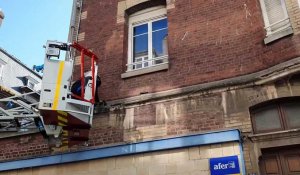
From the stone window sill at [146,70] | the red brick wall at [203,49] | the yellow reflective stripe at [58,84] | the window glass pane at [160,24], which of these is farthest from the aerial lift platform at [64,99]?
the window glass pane at [160,24]

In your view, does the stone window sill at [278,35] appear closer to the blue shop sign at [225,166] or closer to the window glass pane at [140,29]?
the blue shop sign at [225,166]

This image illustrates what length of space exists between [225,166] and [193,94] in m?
1.68

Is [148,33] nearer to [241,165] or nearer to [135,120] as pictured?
[135,120]

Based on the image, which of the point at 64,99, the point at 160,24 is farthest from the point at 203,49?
the point at 64,99

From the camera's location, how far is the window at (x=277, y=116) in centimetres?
603

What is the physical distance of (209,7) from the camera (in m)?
7.68

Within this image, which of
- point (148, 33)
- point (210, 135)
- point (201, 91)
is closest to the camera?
point (210, 135)

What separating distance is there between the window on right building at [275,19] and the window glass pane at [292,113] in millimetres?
1366

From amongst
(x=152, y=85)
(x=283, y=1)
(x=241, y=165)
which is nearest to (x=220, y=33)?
(x=283, y=1)

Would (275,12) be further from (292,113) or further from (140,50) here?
(140,50)

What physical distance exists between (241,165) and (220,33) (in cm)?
301

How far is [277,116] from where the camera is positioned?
6.18 m

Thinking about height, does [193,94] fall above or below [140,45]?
below

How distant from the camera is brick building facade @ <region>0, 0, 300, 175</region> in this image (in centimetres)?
606
